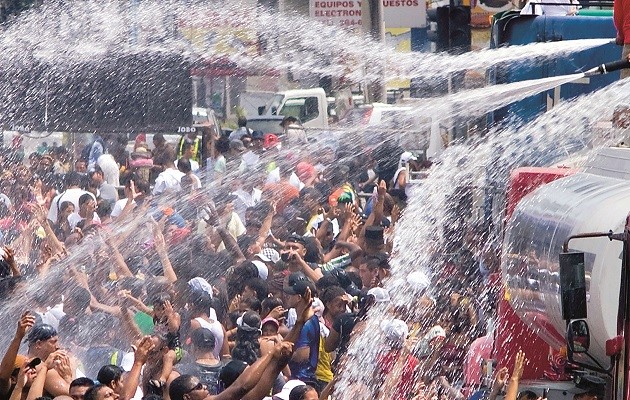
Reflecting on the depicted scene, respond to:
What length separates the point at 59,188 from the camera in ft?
51.9

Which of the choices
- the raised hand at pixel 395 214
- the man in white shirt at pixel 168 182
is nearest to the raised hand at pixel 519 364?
the raised hand at pixel 395 214

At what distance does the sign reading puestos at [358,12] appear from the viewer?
1620 centimetres

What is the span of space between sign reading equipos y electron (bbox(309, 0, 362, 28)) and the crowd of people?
1.62 metres

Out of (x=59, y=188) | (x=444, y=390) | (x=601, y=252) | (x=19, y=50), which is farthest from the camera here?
(x=19, y=50)

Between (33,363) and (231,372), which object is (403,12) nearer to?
(231,372)

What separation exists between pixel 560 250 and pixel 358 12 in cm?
997

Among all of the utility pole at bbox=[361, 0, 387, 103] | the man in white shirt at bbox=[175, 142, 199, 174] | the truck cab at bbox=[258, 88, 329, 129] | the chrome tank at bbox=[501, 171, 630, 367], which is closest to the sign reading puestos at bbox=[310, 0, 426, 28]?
the utility pole at bbox=[361, 0, 387, 103]

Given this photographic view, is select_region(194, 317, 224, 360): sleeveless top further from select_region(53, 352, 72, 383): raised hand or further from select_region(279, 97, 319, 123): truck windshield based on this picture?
select_region(279, 97, 319, 123): truck windshield

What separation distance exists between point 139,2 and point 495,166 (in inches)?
354

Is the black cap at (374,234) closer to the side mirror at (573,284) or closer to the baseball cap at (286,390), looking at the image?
the baseball cap at (286,390)

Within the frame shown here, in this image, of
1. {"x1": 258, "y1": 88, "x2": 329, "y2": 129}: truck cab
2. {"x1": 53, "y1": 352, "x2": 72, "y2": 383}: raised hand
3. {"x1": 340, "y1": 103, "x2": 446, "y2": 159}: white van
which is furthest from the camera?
{"x1": 258, "y1": 88, "x2": 329, "y2": 129}: truck cab

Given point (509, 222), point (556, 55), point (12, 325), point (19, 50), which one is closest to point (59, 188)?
point (19, 50)

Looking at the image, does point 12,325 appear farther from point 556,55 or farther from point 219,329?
point 556,55

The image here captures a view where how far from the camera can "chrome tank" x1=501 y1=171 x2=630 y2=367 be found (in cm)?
585
